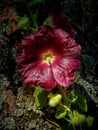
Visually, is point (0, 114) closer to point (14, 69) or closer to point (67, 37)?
point (14, 69)

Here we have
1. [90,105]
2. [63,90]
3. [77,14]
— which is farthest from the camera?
[77,14]

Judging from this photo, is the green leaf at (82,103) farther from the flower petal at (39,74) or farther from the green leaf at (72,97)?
the flower petal at (39,74)

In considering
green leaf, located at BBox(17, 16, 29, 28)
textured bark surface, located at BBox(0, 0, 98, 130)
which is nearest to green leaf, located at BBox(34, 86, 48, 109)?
textured bark surface, located at BBox(0, 0, 98, 130)

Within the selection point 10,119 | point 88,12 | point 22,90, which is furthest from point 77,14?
point 10,119

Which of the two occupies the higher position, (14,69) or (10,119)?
(14,69)

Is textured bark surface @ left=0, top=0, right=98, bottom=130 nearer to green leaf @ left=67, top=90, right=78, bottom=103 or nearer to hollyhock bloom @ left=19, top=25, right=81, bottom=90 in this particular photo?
green leaf @ left=67, top=90, right=78, bottom=103

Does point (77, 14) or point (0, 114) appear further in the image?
point (77, 14)

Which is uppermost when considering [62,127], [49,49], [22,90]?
[49,49]
